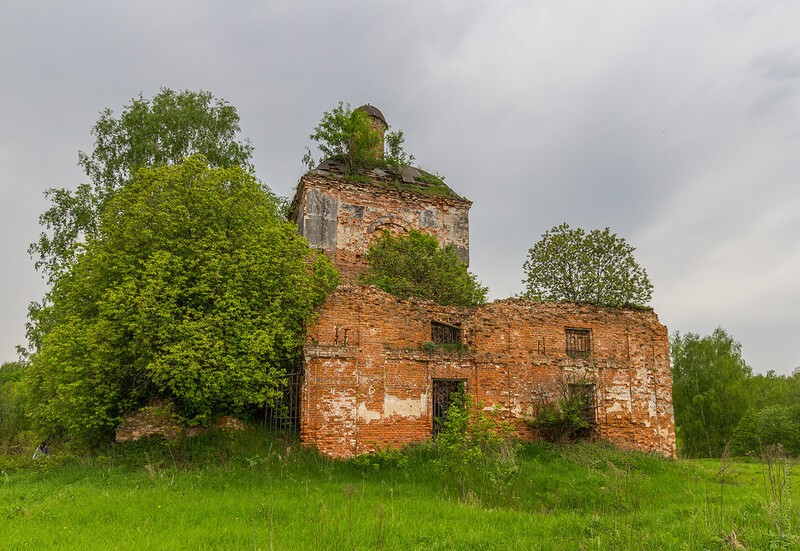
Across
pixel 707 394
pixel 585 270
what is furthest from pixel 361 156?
pixel 707 394

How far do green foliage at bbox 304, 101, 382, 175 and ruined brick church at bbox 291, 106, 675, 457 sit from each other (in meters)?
9.55

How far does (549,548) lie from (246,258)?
798 cm

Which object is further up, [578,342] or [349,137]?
[349,137]

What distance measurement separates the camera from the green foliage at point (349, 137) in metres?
22.5

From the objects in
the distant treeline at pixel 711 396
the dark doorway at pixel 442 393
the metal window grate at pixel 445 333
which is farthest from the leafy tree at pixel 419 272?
the distant treeline at pixel 711 396

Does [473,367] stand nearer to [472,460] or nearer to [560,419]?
[560,419]

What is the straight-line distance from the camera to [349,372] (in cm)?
1255

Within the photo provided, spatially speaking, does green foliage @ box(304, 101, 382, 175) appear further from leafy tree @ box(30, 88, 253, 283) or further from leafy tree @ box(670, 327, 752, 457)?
leafy tree @ box(670, 327, 752, 457)

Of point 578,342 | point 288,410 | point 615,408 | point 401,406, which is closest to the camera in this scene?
Result: point 288,410

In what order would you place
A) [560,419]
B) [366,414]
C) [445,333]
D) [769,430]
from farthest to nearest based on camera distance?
[769,430], [445,333], [560,419], [366,414]

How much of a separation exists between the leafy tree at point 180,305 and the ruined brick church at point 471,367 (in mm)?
1085

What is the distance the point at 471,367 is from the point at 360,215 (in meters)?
9.66

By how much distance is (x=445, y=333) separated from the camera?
1428 centimetres

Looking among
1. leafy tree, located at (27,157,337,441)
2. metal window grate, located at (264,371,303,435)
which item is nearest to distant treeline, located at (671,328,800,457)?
metal window grate, located at (264,371,303,435)
